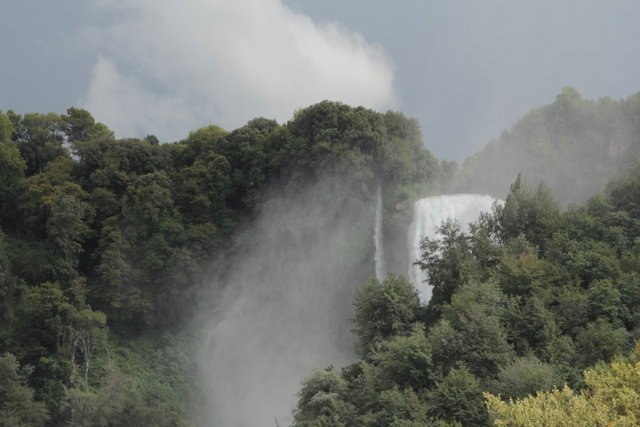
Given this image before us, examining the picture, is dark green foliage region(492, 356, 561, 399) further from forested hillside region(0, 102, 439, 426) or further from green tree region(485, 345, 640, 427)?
forested hillside region(0, 102, 439, 426)

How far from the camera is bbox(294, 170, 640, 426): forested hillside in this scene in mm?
18734

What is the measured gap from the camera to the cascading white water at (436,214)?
38406mm

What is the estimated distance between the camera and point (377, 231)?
132 feet

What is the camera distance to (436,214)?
39.5m

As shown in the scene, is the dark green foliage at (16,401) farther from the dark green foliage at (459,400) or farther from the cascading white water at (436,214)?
the cascading white water at (436,214)

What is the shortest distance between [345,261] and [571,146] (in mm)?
24623

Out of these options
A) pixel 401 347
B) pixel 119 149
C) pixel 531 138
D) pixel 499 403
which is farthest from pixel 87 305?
pixel 531 138

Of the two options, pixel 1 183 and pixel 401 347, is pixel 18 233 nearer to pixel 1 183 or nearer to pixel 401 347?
pixel 1 183

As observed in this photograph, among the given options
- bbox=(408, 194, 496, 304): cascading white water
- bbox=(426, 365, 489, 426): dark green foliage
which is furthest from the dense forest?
bbox=(408, 194, 496, 304): cascading white water

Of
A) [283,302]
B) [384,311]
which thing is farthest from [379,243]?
[384,311]

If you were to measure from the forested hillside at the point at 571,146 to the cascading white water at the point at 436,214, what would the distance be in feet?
34.4

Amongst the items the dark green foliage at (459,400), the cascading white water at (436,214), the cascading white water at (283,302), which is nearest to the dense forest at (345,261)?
the dark green foliage at (459,400)

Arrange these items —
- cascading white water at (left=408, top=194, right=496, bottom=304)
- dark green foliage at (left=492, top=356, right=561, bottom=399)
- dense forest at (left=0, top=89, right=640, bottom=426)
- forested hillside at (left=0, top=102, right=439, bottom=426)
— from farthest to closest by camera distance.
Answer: cascading white water at (left=408, top=194, right=496, bottom=304) → forested hillside at (left=0, top=102, right=439, bottom=426) → dense forest at (left=0, top=89, right=640, bottom=426) → dark green foliage at (left=492, top=356, right=561, bottom=399)

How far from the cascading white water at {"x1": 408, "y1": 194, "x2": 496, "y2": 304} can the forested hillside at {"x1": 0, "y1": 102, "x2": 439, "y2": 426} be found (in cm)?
198
